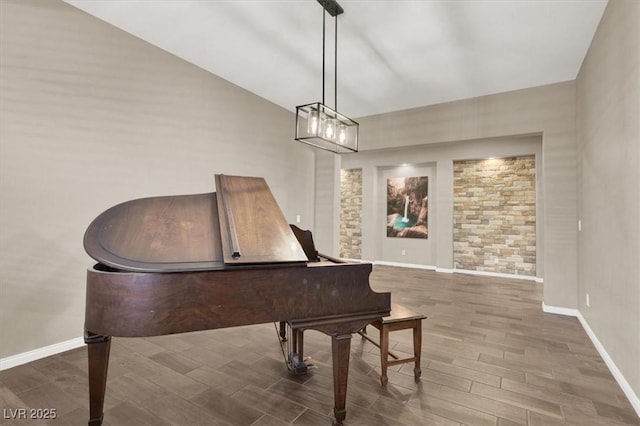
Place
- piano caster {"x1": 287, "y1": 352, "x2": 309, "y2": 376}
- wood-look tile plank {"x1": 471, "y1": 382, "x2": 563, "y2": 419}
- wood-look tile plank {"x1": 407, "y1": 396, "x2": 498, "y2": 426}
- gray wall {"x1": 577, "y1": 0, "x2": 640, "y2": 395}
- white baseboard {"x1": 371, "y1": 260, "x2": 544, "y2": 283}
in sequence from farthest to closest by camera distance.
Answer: white baseboard {"x1": 371, "y1": 260, "x2": 544, "y2": 283}
piano caster {"x1": 287, "y1": 352, "x2": 309, "y2": 376}
gray wall {"x1": 577, "y1": 0, "x2": 640, "y2": 395}
wood-look tile plank {"x1": 471, "y1": 382, "x2": 563, "y2": 419}
wood-look tile plank {"x1": 407, "y1": 396, "x2": 498, "y2": 426}

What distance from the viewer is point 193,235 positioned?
1.68 meters

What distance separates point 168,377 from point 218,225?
1.35 m

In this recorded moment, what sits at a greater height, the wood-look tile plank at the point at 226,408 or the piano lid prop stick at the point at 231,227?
the piano lid prop stick at the point at 231,227

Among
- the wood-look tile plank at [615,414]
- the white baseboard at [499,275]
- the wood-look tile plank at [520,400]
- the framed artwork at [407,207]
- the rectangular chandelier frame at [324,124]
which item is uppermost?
the rectangular chandelier frame at [324,124]

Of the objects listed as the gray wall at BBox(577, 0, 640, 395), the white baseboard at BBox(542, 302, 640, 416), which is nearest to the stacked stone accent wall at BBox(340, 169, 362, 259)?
the white baseboard at BBox(542, 302, 640, 416)

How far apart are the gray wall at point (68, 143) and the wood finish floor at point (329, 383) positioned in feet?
1.80

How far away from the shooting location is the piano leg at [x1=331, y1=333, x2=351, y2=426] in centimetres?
168

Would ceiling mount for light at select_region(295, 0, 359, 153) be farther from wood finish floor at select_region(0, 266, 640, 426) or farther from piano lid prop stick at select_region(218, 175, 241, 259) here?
wood finish floor at select_region(0, 266, 640, 426)

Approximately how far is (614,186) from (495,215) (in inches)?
156

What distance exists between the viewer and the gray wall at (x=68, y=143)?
245 cm

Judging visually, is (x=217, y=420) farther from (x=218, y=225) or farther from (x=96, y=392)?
(x=218, y=225)

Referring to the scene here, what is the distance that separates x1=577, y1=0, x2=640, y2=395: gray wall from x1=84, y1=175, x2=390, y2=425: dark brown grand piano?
70.7 inches

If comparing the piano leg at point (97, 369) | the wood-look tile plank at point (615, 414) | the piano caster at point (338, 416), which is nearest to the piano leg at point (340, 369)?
the piano caster at point (338, 416)

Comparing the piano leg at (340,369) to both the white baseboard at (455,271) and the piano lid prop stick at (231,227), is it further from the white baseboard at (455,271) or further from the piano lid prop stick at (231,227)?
the white baseboard at (455,271)
